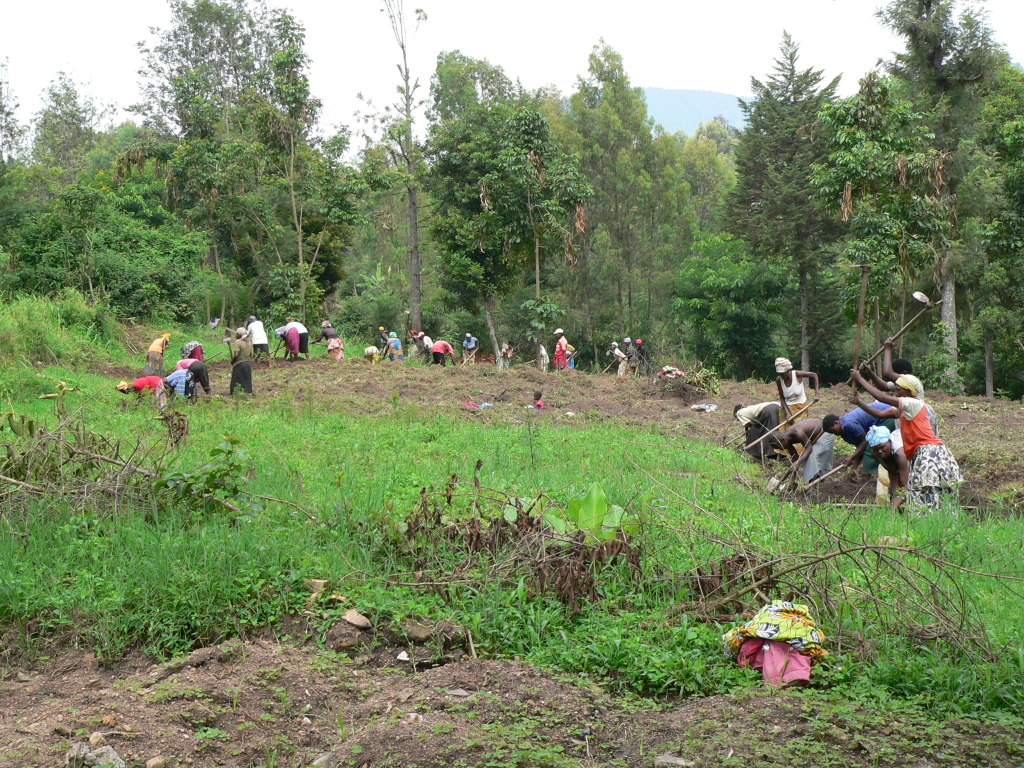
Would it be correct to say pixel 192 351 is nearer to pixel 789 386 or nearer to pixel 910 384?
pixel 789 386

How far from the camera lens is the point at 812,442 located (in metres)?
9.27

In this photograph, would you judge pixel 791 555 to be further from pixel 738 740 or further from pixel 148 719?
pixel 148 719

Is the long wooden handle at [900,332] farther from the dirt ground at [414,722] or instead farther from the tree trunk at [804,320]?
the tree trunk at [804,320]

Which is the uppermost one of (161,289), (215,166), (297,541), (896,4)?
(896,4)

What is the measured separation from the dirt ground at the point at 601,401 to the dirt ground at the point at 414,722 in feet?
17.9

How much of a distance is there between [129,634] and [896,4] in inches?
1050

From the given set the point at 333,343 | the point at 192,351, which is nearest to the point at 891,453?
the point at 192,351

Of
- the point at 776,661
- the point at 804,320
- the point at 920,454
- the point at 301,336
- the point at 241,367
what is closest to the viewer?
the point at 776,661

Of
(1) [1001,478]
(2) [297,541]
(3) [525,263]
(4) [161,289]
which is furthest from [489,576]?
(3) [525,263]

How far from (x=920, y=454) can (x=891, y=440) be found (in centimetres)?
66

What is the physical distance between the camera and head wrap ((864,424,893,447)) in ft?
28.2

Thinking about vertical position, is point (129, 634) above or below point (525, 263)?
below

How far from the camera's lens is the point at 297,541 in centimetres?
561

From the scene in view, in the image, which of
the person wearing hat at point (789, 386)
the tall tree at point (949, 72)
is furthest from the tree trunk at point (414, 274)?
the person wearing hat at point (789, 386)
